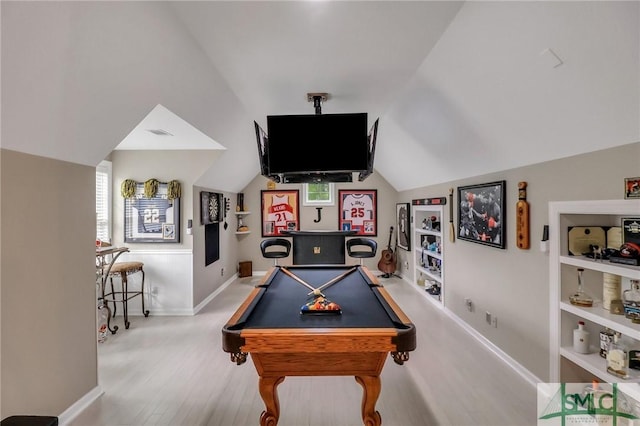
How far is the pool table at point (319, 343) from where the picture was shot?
181cm

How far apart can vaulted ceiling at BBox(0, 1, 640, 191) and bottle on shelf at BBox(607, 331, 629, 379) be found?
1.39 metres

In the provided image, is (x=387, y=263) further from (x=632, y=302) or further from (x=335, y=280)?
(x=632, y=302)

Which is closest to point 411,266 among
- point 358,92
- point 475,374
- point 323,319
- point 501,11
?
point 475,374

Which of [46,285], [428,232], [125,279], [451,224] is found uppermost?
[451,224]

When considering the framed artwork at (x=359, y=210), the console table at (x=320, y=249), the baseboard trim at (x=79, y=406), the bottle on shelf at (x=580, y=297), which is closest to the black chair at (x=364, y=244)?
the console table at (x=320, y=249)

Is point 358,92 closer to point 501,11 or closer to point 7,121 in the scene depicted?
point 501,11

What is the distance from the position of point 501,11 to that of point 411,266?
5.01 m

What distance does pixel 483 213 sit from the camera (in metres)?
3.45

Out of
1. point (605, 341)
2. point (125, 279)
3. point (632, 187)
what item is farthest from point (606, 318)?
point (125, 279)

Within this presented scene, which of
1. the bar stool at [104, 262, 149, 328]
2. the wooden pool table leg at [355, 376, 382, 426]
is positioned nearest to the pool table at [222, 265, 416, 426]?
the wooden pool table leg at [355, 376, 382, 426]

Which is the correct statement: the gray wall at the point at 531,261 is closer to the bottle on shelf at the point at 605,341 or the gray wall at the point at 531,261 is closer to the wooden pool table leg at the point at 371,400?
the bottle on shelf at the point at 605,341

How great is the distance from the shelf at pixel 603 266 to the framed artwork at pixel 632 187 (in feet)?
1.49

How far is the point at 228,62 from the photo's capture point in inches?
109

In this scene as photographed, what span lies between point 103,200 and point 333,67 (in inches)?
154
